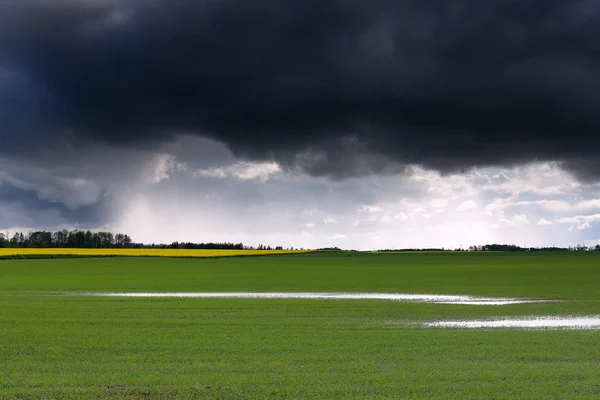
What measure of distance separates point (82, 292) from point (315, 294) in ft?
45.6

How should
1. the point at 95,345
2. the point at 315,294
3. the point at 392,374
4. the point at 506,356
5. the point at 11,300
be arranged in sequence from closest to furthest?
the point at 392,374, the point at 506,356, the point at 95,345, the point at 11,300, the point at 315,294

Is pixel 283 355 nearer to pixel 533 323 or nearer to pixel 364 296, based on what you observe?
pixel 533 323

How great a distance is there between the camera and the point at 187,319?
858 inches

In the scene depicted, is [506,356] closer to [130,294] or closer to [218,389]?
[218,389]

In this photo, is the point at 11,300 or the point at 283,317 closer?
the point at 283,317

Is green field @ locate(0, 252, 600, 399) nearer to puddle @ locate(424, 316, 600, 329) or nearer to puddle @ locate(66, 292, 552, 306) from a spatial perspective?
puddle @ locate(424, 316, 600, 329)

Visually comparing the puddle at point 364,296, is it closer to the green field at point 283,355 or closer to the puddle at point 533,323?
the green field at point 283,355

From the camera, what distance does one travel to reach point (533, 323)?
2123cm

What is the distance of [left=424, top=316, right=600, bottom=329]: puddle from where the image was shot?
20312 millimetres

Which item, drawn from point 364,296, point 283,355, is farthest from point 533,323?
point 364,296

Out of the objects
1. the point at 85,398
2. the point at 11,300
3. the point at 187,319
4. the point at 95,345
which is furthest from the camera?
the point at 11,300

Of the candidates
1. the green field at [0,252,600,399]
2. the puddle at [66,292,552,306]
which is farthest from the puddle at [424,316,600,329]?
the puddle at [66,292,552,306]

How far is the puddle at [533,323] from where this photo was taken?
20.3 meters

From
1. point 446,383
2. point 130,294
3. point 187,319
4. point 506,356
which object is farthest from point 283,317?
point 130,294
